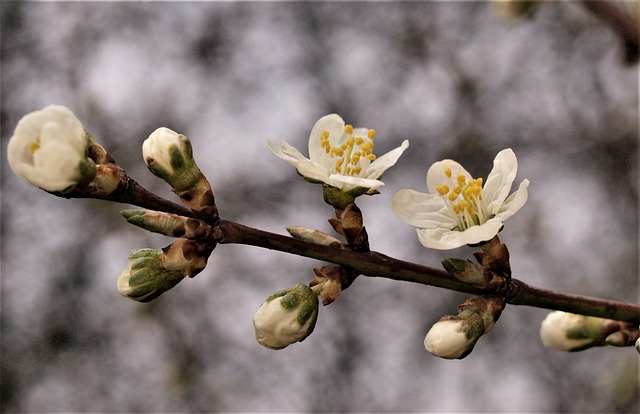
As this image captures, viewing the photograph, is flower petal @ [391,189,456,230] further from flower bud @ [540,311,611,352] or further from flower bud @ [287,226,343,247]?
flower bud @ [540,311,611,352]

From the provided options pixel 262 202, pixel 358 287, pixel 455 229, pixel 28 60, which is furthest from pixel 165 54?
pixel 455 229

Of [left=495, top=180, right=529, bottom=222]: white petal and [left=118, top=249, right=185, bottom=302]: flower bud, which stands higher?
[left=495, top=180, right=529, bottom=222]: white petal

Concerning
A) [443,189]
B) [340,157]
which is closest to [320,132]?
[340,157]

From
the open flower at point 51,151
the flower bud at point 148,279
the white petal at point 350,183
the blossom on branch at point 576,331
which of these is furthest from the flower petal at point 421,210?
the open flower at point 51,151

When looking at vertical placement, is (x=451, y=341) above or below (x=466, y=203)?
below

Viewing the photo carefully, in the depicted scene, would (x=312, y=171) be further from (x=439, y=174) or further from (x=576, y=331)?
(x=576, y=331)

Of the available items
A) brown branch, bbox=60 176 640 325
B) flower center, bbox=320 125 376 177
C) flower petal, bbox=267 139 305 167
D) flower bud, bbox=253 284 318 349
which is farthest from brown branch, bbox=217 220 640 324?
flower center, bbox=320 125 376 177
